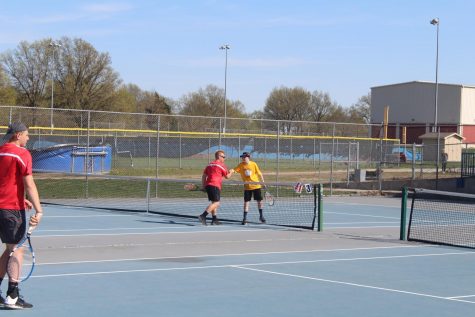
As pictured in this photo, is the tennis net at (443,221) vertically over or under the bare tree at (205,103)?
under

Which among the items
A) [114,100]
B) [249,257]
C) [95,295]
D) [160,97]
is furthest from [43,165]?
[160,97]

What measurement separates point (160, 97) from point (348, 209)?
234ft

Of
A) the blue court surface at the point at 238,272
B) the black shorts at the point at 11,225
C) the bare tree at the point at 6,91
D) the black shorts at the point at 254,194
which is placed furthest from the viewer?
the bare tree at the point at 6,91

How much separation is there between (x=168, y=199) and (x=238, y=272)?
16.5 metres

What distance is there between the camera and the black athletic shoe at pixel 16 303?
27.4 ft

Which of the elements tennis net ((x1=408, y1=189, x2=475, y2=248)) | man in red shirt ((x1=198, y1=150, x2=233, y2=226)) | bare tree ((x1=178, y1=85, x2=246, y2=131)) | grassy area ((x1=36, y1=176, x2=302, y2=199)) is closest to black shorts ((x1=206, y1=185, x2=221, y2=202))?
man in red shirt ((x1=198, y1=150, x2=233, y2=226))

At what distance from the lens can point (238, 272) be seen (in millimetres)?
11461

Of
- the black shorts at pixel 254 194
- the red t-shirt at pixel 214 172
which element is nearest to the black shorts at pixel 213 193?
the red t-shirt at pixel 214 172

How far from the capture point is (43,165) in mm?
31406

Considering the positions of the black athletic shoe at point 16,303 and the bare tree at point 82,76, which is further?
the bare tree at point 82,76

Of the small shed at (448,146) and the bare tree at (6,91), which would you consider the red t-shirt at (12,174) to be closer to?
the small shed at (448,146)

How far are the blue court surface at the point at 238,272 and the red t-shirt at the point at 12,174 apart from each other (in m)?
1.15

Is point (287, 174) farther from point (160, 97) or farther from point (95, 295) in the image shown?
point (160, 97)

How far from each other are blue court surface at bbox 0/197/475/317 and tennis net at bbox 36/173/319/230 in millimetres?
2038
